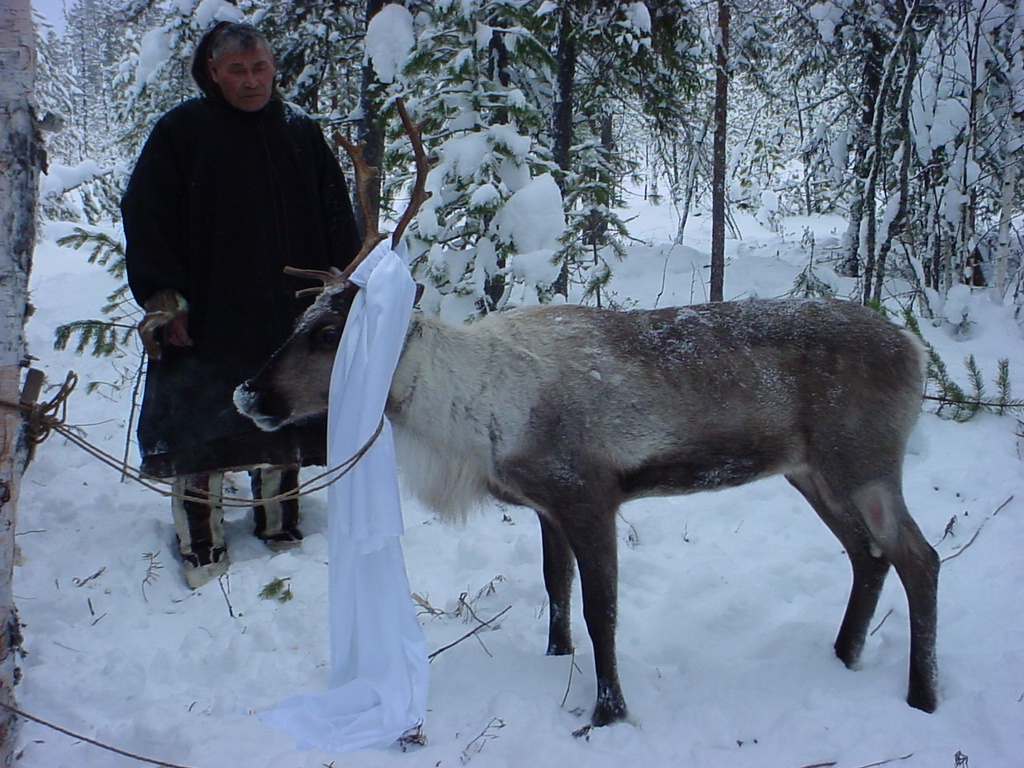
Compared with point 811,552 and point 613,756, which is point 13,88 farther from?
point 811,552

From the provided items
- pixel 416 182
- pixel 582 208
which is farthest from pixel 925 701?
pixel 582 208

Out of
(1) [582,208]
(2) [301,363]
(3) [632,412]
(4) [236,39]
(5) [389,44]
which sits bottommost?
(3) [632,412]

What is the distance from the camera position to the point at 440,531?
4238 millimetres

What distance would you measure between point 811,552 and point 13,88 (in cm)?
Result: 376

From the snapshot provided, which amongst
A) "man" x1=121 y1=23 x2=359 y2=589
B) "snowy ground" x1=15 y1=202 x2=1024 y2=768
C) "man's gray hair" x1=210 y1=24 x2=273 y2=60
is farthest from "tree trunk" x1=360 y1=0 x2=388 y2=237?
"snowy ground" x1=15 y1=202 x2=1024 y2=768

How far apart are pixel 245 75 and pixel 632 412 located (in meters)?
2.05

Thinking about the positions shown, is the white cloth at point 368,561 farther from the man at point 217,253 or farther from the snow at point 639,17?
the snow at point 639,17

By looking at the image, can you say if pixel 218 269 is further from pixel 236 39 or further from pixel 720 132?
pixel 720 132

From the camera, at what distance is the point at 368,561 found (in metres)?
2.61

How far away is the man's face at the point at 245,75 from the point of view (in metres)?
3.09

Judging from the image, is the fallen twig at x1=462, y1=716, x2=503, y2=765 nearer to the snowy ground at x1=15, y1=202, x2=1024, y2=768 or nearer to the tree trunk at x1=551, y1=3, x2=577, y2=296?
the snowy ground at x1=15, y1=202, x2=1024, y2=768

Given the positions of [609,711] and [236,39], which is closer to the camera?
[609,711]

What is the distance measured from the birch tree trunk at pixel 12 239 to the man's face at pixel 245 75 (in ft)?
4.04

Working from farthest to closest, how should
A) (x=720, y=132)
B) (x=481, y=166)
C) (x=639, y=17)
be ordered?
(x=720, y=132)
(x=639, y=17)
(x=481, y=166)
